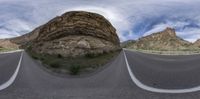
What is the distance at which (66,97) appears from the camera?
29.9 ft

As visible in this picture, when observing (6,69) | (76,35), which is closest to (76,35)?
(76,35)

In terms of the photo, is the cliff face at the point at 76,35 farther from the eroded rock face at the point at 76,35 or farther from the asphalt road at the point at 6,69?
the asphalt road at the point at 6,69

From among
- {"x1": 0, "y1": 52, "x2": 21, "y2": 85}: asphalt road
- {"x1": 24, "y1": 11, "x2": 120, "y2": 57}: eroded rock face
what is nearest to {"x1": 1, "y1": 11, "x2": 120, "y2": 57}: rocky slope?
{"x1": 24, "y1": 11, "x2": 120, "y2": 57}: eroded rock face

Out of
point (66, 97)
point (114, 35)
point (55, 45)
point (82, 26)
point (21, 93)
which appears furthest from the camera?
point (114, 35)

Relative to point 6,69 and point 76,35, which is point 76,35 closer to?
point 76,35

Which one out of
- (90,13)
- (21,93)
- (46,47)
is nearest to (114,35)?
(90,13)

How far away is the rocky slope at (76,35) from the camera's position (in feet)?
205

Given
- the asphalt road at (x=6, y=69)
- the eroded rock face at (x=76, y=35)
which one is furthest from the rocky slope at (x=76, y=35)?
the asphalt road at (x=6, y=69)

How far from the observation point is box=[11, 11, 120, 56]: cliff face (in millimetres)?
62562

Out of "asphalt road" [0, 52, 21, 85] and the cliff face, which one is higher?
the cliff face

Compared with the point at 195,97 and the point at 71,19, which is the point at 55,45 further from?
the point at 195,97

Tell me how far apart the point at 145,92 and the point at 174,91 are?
620 mm

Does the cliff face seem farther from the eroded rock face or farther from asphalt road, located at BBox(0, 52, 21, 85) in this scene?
asphalt road, located at BBox(0, 52, 21, 85)

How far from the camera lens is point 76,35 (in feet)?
245
